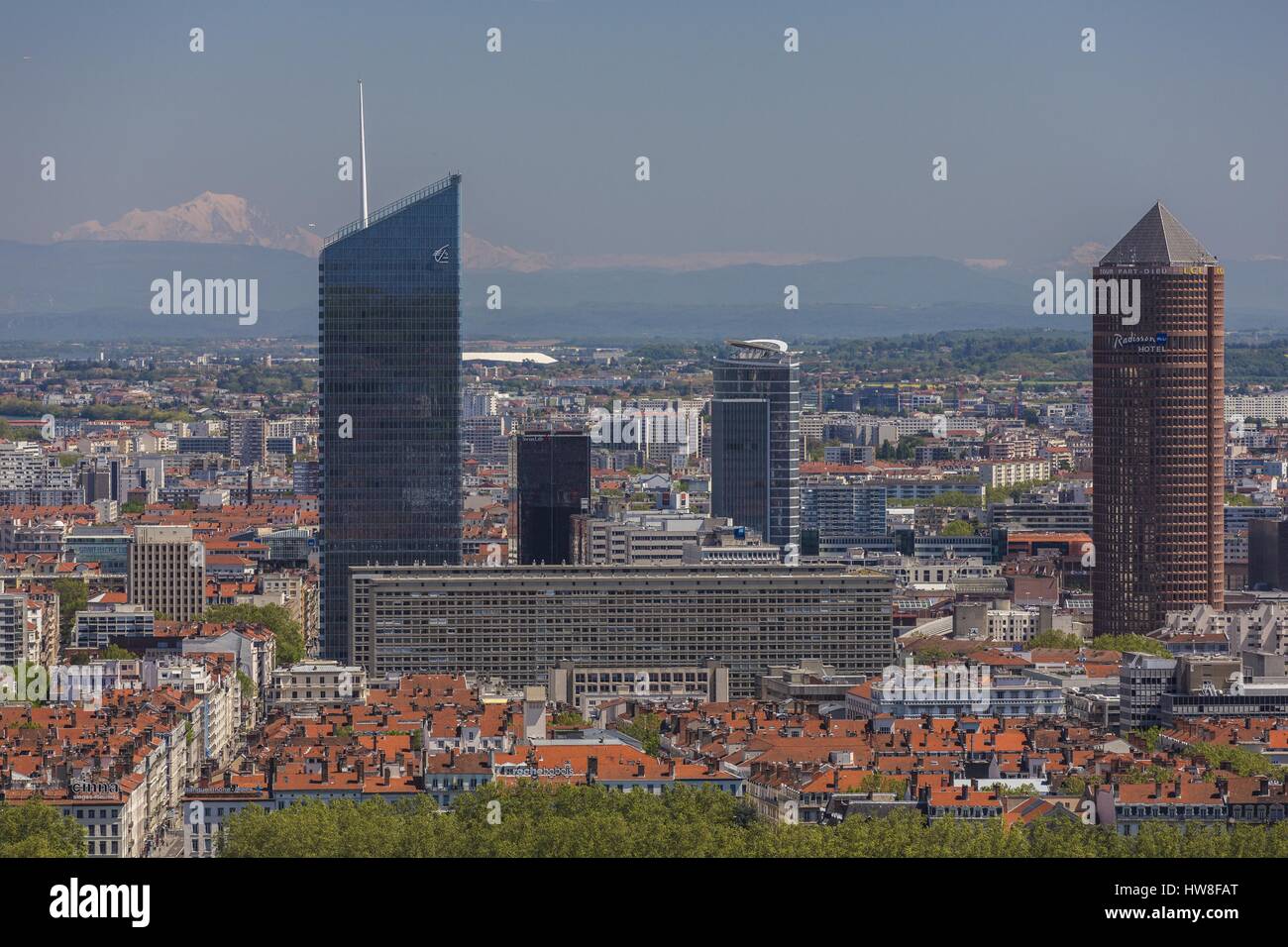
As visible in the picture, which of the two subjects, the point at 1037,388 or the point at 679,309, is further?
the point at 1037,388

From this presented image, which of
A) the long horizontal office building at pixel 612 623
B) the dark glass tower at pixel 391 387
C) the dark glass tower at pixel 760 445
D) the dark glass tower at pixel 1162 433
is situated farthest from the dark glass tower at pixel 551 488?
the long horizontal office building at pixel 612 623

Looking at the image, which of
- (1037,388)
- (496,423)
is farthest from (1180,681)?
(1037,388)

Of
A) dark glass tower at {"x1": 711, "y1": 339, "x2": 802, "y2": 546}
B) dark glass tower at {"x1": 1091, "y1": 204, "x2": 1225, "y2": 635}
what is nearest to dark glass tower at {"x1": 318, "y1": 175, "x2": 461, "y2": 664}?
dark glass tower at {"x1": 1091, "y1": 204, "x2": 1225, "y2": 635}

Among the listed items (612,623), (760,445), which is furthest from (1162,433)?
(760,445)

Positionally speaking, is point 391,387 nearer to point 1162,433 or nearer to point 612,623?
point 612,623

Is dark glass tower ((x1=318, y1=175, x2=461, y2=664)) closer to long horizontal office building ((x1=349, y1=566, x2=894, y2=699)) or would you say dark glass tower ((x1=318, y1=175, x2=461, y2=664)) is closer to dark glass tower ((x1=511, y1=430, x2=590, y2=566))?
dark glass tower ((x1=511, y1=430, x2=590, y2=566))

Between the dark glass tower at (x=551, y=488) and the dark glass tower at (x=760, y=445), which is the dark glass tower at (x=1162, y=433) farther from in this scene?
the dark glass tower at (x=760, y=445)
